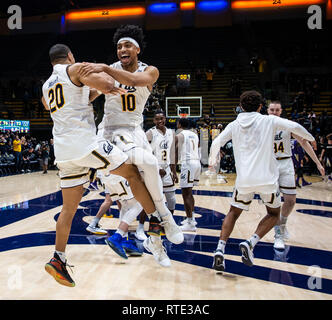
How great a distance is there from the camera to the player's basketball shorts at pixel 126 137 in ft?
8.87

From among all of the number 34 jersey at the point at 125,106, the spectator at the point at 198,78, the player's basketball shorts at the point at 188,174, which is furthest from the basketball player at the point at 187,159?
the spectator at the point at 198,78

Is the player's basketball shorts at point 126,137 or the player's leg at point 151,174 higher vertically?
the player's basketball shorts at point 126,137

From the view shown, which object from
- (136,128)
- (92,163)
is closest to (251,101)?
(136,128)

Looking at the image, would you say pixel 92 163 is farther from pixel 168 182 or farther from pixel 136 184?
pixel 168 182

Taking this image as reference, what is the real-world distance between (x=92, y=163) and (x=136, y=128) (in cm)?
63

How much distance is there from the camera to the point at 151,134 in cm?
480

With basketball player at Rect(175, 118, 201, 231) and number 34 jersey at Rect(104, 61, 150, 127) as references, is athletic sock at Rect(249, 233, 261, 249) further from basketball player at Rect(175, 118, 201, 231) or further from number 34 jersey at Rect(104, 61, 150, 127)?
basketball player at Rect(175, 118, 201, 231)

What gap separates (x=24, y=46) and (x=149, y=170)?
22.3m

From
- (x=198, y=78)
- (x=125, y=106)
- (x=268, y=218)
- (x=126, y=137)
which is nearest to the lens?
(x=126, y=137)

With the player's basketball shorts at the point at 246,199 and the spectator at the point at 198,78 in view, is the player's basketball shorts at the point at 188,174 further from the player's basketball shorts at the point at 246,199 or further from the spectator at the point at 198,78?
the spectator at the point at 198,78

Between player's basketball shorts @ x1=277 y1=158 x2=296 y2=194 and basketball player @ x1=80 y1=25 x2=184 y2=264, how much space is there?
1838 mm

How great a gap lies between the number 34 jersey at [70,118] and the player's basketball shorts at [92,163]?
0.15 feet

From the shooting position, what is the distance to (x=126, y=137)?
277 cm

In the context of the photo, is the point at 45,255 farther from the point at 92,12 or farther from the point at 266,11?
the point at 92,12
